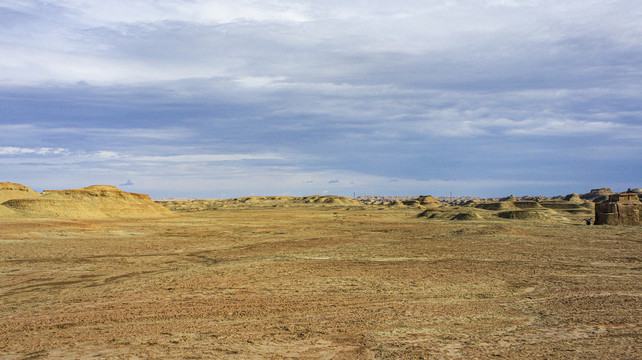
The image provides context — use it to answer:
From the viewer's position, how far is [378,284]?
48.3 feet

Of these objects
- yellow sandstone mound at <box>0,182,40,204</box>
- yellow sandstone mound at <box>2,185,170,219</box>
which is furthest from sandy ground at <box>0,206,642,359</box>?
yellow sandstone mound at <box>0,182,40,204</box>

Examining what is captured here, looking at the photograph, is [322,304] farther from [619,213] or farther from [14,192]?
[14,192]

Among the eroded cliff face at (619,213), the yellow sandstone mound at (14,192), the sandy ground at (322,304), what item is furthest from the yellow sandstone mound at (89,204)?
the eroded cliff face at (619,213)

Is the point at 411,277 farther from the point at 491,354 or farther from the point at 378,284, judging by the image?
the point at 491,354

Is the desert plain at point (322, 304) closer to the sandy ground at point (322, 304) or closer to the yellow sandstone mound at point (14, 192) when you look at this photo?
the sandy ground at point (322, 304)

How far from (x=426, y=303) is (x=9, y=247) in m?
24.4

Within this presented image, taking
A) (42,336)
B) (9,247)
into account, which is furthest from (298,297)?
Result: (9,247)

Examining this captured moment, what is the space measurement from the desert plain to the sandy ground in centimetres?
4

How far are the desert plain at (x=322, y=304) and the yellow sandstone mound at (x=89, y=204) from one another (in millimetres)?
30126

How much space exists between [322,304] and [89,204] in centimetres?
5718

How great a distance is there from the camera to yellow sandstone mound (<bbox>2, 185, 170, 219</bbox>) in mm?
50469

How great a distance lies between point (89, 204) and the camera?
59875 mm

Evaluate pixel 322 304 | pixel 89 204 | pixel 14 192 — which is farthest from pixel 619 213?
pixel 14 192

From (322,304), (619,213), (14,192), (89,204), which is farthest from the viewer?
(14,192)
